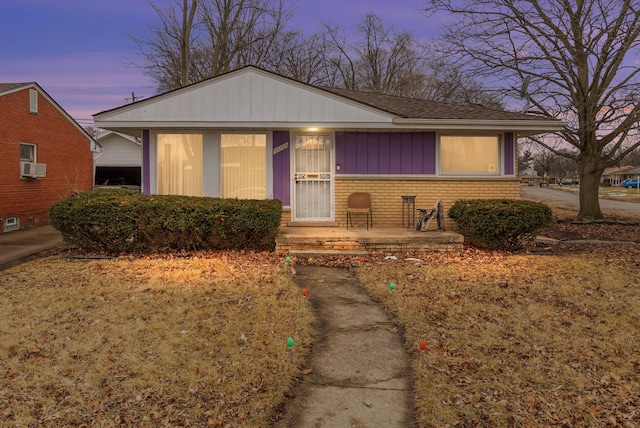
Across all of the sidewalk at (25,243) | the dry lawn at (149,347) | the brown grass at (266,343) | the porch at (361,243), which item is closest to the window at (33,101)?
the sidewalk at (25,243)

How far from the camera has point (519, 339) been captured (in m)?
4.55

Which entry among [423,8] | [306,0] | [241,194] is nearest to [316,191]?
[241,194]

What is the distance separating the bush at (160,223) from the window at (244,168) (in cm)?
191

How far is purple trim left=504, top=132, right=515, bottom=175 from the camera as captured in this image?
36.2 ft

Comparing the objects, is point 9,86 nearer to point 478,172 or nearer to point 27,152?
point 27,152

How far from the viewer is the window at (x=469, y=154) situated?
11.1 metres

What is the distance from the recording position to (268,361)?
397cm

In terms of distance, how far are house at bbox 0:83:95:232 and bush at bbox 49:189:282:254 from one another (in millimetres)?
7864

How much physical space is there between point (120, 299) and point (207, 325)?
1.74m

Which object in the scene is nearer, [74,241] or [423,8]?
[74,241]

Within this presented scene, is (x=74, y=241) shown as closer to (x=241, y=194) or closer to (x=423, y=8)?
(x=241, y=194)

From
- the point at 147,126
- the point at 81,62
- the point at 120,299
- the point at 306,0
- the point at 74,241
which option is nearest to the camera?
the point at 120,299

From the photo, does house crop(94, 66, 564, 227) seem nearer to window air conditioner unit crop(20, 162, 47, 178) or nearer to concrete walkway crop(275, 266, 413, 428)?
concrete walkway crop(275, 266, 413, 428)

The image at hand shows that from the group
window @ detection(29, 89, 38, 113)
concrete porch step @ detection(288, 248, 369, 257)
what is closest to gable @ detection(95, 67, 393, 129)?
concrete porch step @ detection(288, 248, 369, 257)
